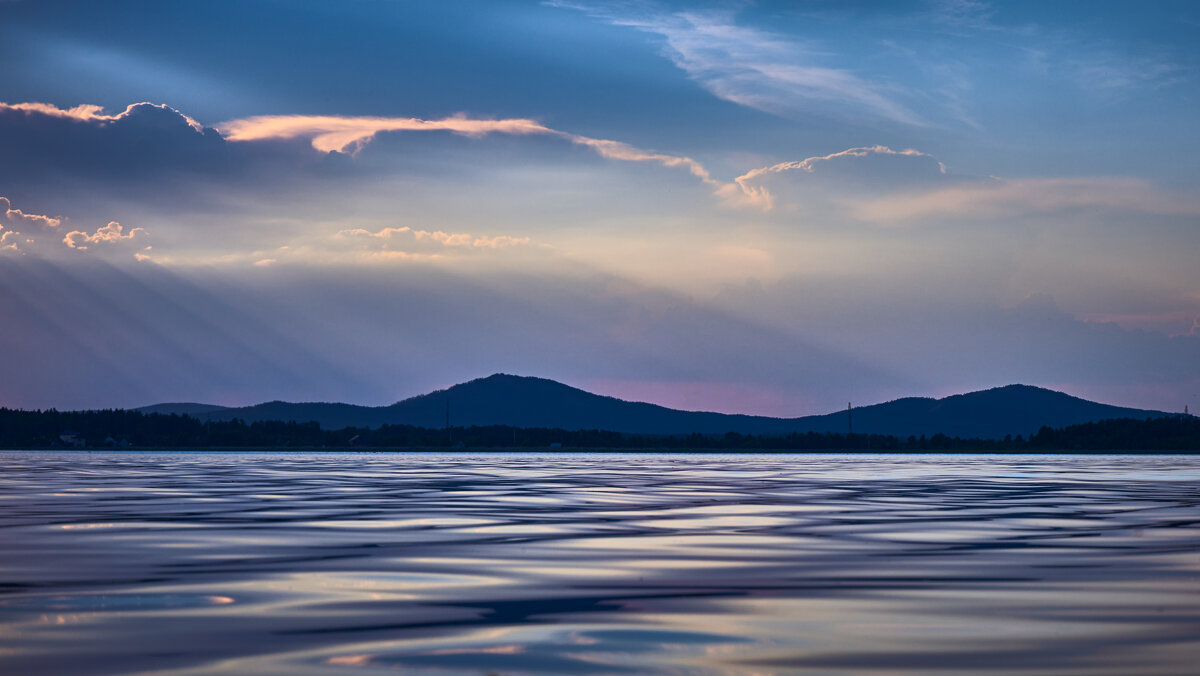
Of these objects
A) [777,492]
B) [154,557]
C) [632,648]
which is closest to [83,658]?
[632,648]

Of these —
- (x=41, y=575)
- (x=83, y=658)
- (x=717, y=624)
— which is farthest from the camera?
(x=41, y=575)

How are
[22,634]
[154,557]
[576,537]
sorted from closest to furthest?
[22,634] → [154,557] → [576,537]

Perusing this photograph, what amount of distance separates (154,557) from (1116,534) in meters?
17.9

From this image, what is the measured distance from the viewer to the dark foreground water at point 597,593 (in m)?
11.1

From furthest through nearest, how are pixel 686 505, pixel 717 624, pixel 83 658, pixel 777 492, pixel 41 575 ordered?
pixel 777 492
pixel 686 505
pixel 41 575
pixel 717 624
pixel 83 658

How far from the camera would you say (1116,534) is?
79.3 ft

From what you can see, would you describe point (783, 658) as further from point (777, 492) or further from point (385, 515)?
point (777, 492)

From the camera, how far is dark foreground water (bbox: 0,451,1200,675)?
11.1 meters

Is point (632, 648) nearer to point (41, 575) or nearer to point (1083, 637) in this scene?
point (1083, 637)

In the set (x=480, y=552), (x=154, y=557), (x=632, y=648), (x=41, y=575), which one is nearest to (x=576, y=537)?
(x=480, y=552)

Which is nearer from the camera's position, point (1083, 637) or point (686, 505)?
point (1083, 637)

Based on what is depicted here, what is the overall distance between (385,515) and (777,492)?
18231 millimetres

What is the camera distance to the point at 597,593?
15.3m

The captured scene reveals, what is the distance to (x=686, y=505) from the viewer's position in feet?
114
